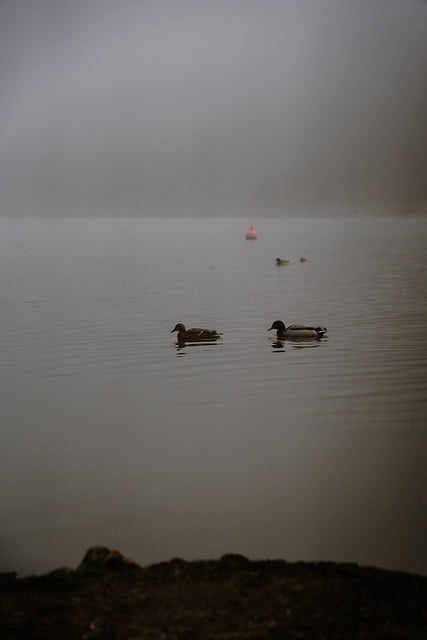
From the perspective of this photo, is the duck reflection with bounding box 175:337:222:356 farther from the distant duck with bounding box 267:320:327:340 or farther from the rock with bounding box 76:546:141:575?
the rock with bounding box 76:546:141:575

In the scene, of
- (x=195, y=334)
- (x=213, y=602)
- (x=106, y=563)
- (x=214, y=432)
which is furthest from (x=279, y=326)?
(x=213, y=602)

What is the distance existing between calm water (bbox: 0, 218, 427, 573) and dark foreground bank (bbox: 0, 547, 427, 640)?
1.08ft

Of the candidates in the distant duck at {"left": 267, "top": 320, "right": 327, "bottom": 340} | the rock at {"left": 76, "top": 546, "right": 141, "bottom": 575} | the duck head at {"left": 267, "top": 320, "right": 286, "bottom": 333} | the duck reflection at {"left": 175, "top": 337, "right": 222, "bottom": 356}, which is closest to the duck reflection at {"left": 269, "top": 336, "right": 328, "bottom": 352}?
the distant duck at {"left": 267, "top": 320, "right": 327, "bottom": 340}

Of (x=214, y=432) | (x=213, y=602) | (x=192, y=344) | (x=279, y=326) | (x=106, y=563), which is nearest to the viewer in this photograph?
(x=213, y=602)

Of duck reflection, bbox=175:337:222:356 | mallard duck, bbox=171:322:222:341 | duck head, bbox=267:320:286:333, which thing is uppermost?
duck head, bbox=267:320:286:333

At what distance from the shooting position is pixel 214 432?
4.31 m

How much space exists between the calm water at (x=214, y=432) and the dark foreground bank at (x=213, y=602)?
33cm

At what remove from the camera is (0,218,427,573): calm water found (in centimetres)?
313

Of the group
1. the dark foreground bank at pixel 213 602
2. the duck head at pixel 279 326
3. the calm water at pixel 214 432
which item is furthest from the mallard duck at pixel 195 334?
the dark foreground bank at pixel 213 602

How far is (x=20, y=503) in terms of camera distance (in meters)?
3.45

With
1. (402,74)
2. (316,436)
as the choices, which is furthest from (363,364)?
(402,74)

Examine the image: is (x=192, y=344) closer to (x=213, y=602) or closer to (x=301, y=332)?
(x=301, y=332)

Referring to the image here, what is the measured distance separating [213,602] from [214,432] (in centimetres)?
194

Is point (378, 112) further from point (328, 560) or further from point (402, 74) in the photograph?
point (328, 560)
